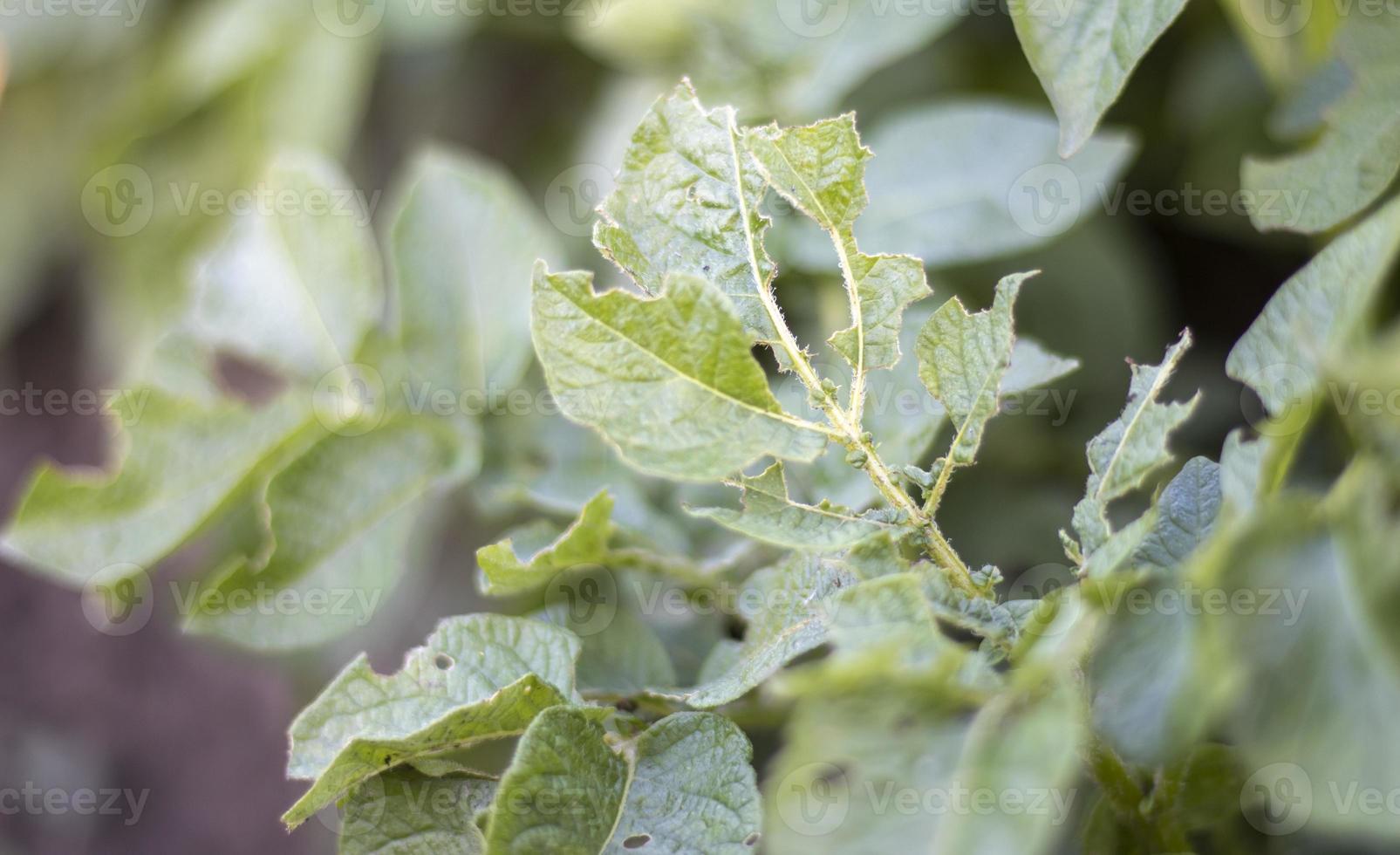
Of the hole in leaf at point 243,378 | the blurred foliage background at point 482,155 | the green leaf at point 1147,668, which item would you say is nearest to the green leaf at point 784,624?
the green leaf at point 1147,668

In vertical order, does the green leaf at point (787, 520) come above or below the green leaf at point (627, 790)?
above

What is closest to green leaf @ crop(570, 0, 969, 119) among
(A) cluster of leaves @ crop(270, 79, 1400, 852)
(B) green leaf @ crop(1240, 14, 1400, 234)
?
(B) green leaf @ crop(1240, 14, 1400, 234)

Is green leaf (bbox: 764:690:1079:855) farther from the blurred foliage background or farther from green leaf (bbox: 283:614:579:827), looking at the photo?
the blurred foliage background

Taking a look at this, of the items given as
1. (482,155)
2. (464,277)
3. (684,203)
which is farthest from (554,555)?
(482,155)

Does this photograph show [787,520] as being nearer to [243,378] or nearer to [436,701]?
[436,701]

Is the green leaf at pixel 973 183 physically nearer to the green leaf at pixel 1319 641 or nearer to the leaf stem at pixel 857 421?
the leaf stem at pixel 857 421

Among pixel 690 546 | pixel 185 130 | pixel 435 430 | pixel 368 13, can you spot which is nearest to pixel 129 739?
pixel 185 130

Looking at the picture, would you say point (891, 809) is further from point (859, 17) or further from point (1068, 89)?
point (859, 17)
